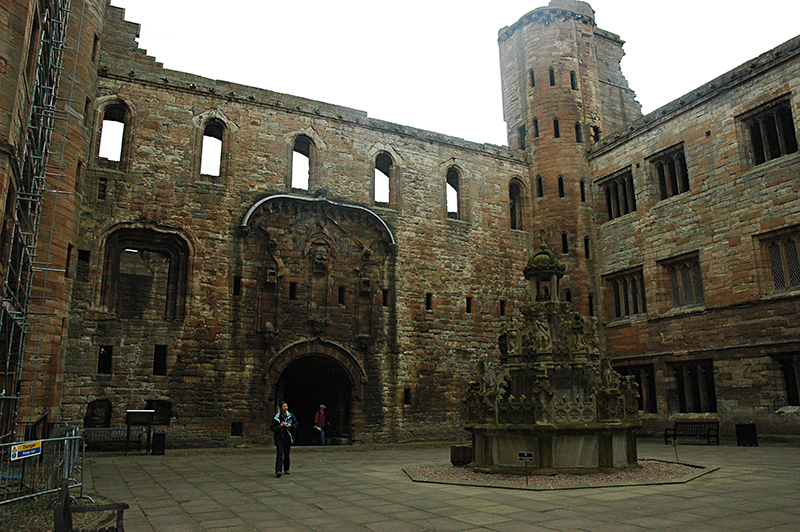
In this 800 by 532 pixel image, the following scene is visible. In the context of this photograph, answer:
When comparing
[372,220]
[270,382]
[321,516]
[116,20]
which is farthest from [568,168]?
[321,516]

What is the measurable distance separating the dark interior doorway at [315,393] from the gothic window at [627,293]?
9567 mm

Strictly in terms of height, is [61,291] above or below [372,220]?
below

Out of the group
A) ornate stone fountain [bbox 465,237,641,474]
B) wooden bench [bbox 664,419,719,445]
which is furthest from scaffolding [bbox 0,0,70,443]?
wooden bench [bbox 664,419,719,445]

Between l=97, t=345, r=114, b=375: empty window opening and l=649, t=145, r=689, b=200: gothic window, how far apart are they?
17103 millimetres

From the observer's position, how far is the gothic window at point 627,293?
2033 centimetres

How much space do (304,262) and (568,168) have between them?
1050cm

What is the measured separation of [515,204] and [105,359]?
15354mm

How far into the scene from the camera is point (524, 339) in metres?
10.8

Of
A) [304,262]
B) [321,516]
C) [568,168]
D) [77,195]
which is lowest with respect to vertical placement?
[321,516]

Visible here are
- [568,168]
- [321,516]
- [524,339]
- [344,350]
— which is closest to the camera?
[321,516]

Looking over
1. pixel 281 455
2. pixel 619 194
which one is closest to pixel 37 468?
pixel 281 455

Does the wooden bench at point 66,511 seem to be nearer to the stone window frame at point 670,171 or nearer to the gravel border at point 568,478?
the gravel border at point 568,478

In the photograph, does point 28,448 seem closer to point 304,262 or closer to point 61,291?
point 61,291

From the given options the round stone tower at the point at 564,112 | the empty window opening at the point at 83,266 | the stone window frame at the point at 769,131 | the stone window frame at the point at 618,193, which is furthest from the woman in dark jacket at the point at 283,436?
the stone window frame at the point at 618,193
